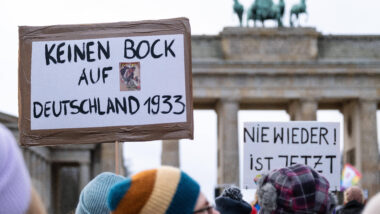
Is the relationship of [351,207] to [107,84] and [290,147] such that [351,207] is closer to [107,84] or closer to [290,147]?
[290,147]

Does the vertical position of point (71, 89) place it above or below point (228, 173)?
above

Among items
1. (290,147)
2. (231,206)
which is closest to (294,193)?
(231,206)

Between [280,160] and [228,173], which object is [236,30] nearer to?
[228,173]

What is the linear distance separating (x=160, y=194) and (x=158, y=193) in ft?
0.03

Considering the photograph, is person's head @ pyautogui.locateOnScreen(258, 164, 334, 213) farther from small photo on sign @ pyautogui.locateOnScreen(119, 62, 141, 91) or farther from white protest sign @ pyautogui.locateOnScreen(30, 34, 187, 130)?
small photo on sign @ pyautogui.locateOnScreen(119, 62, 141, 91)

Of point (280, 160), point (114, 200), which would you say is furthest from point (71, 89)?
point (114, 200)

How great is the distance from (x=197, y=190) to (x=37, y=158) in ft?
190

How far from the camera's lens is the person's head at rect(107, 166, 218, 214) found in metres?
4.09

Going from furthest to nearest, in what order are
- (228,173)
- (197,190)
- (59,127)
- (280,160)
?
(228,173)
(280,160)
(59,127)
(197,190)

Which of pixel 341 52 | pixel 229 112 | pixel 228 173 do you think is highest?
pixel 341 52

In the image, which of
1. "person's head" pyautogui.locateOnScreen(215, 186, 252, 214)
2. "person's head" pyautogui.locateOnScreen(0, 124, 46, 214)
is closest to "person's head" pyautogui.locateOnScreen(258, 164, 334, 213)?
"person's head" pyautogui.locateOnScreen(0, 124, 46, 214)

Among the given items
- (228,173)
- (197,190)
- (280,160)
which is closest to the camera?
(197,190)

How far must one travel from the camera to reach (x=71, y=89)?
345 inches

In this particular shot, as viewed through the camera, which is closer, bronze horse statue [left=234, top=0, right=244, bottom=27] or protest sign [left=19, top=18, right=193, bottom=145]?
protest sign [left=19, top=18, right=193, bottom=145]
